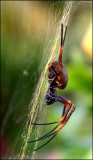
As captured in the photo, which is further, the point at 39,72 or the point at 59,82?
the point at 39,72

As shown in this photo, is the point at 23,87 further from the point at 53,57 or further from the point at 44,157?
the point at 53,57

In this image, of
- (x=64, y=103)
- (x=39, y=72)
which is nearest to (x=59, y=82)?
(x=64, y=103)

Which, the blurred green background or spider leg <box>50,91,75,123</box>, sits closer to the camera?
spider leg <box>50,91,75,123</box>

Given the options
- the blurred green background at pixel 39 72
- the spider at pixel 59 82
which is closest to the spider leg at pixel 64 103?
the spider at pixel 59 82

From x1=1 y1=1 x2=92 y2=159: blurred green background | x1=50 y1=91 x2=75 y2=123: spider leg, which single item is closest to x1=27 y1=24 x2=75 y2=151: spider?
x1=50 y1=91 x2=75 y2=123: spider leg

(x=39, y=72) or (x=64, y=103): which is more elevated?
(x=39, y=72)

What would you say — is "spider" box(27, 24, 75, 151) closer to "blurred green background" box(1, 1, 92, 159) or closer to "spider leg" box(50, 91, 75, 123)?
"spider leg" box(50, 91, 75, 123)

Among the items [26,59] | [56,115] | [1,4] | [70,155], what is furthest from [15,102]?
[1,4]

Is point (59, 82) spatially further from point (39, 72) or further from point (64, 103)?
point (39, 72)

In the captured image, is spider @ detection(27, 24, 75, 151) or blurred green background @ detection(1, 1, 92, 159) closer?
spider @ detection(27, 24, 75, 151)
